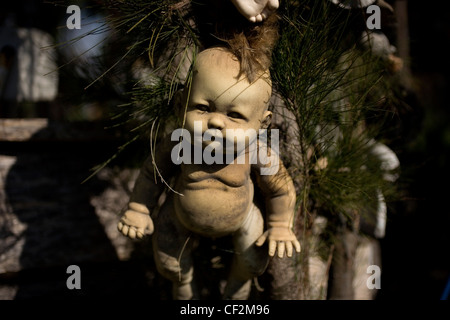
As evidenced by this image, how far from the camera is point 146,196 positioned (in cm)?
71

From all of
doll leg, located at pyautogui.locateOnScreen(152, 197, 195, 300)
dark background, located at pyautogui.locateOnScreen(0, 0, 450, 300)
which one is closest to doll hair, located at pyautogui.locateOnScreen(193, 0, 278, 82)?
doll leg, located at pyautogui.locateOnScreen(152, 197, 195, 300)

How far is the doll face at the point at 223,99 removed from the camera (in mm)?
598

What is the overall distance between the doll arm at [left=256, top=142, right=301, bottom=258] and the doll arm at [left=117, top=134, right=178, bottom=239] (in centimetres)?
15

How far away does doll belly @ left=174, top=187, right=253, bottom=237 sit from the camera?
0.64m

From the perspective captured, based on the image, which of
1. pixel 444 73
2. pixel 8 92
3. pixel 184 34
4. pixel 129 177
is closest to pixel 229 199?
pixel 184 34

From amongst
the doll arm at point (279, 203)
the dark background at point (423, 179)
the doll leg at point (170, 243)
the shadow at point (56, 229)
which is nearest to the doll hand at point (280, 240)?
the doll arm at point (279, 203)

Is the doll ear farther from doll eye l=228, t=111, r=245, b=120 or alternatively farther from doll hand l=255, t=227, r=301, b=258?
A: doll hand l=255, t=227, r=301, b=258

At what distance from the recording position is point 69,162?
3.19ft

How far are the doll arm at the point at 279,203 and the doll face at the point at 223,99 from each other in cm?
10

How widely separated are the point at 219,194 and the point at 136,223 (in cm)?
14

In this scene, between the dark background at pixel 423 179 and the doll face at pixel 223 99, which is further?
the dark background at pixel 423 179
